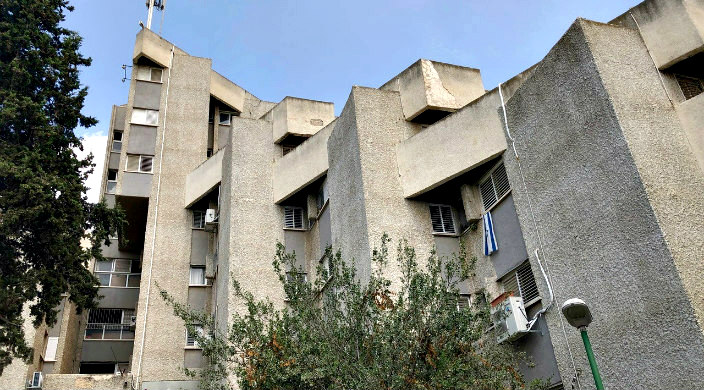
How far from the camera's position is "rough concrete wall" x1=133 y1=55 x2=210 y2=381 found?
1955 cm

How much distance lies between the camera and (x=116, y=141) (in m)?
27.0

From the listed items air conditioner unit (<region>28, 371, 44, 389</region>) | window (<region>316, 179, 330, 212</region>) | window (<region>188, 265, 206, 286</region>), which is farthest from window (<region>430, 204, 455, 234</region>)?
air conditioner unit (<region>28, 371, 44, 389</region>)

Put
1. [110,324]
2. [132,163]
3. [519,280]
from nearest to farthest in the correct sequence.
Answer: [519,280] → [132,163] → [110,324]

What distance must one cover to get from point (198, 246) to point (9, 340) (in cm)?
912

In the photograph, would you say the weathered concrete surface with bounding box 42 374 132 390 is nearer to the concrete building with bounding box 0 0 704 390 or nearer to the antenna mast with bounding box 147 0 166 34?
the concrete building with bounding box 0 0 704 390

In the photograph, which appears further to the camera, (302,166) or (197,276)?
(197,276)

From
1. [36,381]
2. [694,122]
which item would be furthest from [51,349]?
[694,122]

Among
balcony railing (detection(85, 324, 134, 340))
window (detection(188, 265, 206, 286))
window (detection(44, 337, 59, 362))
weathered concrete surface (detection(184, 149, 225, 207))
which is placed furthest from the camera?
balcony railing (detection(85, 324, 134, 340))

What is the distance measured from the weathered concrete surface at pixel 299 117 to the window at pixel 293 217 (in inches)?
102

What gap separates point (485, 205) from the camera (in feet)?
45.3

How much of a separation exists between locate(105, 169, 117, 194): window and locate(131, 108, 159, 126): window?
3149 millimetres

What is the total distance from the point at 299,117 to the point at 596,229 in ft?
42.2

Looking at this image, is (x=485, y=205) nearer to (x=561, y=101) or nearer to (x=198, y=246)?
(x=561, y=101)

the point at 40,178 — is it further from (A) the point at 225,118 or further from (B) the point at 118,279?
(A) the point at 225,118
